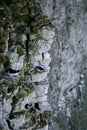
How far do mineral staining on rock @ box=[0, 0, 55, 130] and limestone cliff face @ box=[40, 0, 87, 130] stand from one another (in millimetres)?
4160

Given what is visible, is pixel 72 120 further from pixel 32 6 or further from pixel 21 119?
pixel 32 6

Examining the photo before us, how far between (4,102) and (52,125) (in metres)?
10.4

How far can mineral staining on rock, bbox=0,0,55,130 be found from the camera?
17.6 m

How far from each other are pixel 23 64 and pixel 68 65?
11.6m

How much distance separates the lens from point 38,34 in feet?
61.9

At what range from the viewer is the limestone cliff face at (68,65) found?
2642cm

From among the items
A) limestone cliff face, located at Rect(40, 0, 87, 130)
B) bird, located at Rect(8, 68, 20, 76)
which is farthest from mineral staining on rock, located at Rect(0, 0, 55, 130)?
limestone cliff face, located at Rect(40, 0, 87, 130)

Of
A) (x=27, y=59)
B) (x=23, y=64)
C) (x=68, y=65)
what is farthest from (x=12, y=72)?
(x=68, y=65)

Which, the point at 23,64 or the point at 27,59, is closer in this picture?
the point at 23,64

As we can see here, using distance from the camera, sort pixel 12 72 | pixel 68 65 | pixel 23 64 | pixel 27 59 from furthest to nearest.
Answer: pixel 68 65 < pixel 27 59 < pixel 23 64 < pixel 12 72

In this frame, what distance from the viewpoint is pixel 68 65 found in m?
29.8

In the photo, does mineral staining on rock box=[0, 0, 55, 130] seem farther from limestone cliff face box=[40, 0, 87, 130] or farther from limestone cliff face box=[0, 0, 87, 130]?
limestone cliff face box=[40, 0, 87, 130]

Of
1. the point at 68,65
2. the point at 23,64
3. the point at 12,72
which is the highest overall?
the point at 23,64

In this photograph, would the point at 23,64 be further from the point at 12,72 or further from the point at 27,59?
the point at 12,72
